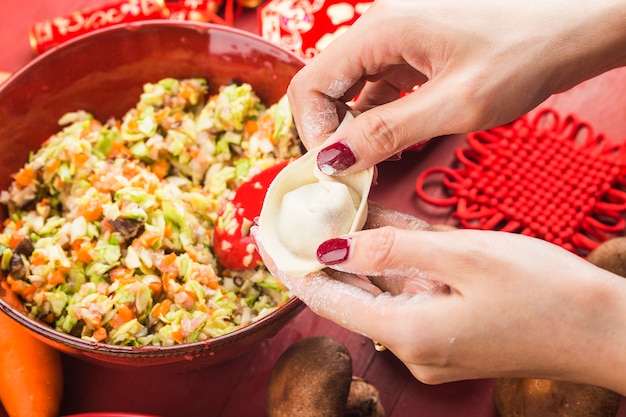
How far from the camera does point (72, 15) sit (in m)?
1.59

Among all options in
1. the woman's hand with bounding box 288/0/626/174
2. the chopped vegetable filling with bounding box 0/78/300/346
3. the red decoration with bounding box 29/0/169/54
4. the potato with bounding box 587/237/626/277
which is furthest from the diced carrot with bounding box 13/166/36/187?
the potato with bounding box 587/237/626/277

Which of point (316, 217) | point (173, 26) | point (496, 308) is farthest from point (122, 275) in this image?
point (496, 308)

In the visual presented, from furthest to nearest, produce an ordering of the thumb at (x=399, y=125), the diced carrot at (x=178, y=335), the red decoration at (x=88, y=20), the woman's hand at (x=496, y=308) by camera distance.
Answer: the red decoration at (x=88, y=20) < the diced carrot at (x=178, y=335) < the thumb at (x=399, y=125) < the woman's hand at (x=496, y=308)

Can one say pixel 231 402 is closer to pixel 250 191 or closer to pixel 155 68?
pixel 250 191

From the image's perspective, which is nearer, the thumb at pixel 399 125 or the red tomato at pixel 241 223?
the thumb at pixel 399 125

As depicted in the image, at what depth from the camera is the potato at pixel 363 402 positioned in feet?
3.82

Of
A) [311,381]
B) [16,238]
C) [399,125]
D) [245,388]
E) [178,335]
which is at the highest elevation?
[399,125]

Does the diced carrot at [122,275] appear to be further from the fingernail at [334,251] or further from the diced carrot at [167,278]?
the fingernail at [334,251]

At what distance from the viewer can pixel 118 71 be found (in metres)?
1.32

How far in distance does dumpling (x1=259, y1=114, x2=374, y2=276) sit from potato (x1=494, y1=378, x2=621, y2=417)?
0.46 meters

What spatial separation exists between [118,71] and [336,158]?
2.07 ft

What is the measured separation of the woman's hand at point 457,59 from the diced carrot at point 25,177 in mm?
589

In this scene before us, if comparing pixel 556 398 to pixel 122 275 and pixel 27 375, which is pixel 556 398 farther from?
pixel 27 375

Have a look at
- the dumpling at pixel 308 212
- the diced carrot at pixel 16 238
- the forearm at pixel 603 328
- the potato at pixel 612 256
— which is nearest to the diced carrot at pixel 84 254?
the diced carrot at pixel 16 238
